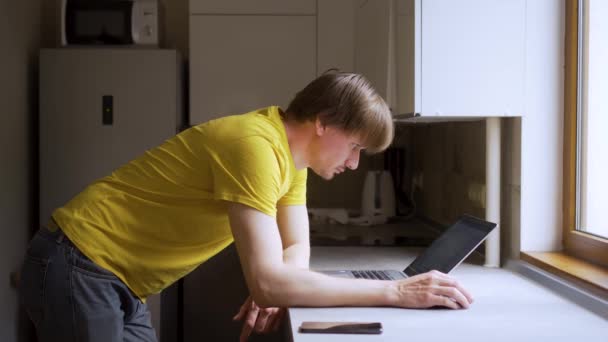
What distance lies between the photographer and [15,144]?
2830 mm

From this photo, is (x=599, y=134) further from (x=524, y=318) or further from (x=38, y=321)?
(x=38, y=321)

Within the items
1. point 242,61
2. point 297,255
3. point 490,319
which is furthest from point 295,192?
point 242,61

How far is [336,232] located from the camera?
9.12ft

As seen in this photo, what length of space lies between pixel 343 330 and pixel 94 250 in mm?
567

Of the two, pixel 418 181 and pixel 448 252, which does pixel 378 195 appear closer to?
pixel 418 181

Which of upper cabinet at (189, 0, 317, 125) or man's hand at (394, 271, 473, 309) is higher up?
A: upper cabinet at (189, 0, 317, 125)

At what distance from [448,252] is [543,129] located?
1.64 ft

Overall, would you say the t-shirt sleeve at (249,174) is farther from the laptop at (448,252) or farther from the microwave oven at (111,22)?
the microwave oven at (111,22)

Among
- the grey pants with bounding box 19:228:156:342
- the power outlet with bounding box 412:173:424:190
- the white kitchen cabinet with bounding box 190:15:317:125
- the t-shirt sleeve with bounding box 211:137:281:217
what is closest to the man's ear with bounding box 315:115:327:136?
the t-shirt sleeve with bounding box 211:137:281:217

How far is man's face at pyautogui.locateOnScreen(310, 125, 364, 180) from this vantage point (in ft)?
4.72

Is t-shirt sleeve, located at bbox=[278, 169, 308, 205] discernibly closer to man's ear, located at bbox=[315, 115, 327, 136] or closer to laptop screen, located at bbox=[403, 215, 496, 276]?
man's ear, located at bbox=[315, 115, 327, 136]

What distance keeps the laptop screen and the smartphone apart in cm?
49

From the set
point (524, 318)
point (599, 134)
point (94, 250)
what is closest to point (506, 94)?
point (599, 134)

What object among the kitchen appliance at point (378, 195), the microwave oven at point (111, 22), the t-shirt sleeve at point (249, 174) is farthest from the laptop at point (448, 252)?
the microwave oven at point (111, 22)
